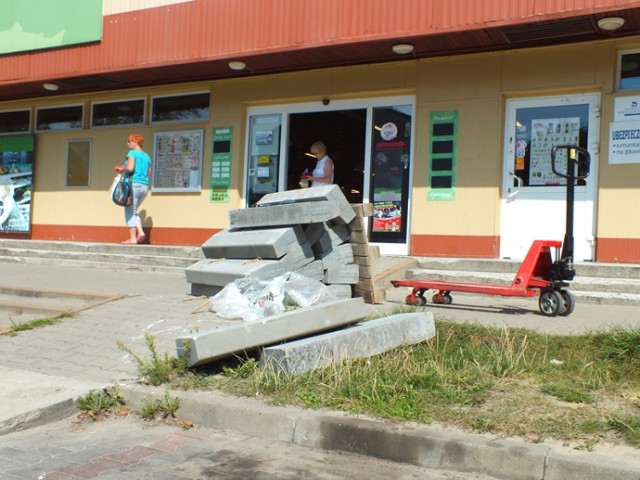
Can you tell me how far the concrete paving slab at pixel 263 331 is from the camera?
15.8 ft

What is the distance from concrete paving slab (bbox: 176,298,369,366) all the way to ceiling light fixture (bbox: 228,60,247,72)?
270 inches

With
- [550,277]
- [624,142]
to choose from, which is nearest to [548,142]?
[624,142]

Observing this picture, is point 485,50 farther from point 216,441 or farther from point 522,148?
point 216,441

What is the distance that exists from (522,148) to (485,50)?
5.05ft

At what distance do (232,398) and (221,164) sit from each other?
27.1 ft

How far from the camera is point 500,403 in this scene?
4207 mm

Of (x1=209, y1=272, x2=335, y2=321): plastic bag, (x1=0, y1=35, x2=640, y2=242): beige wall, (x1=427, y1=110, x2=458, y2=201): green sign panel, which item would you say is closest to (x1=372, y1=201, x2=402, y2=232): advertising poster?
(x1=0, y1=35, x2=640, y2=242): beige wall

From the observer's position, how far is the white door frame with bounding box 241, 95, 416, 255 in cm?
1077

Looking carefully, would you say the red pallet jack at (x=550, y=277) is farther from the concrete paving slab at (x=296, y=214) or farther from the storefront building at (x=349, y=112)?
A: the storefront building at (x=349, y=112)

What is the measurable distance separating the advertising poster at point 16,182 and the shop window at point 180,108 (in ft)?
10.8

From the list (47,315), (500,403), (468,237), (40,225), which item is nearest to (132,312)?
(47,315)

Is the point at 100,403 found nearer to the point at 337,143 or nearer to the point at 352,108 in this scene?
the point at 352,108

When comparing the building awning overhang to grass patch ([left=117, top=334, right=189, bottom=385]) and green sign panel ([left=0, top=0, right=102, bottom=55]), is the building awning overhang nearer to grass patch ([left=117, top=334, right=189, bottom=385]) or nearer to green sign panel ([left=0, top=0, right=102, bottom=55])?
green sign panel ([left=0, top=0, right=102, bottom=55])

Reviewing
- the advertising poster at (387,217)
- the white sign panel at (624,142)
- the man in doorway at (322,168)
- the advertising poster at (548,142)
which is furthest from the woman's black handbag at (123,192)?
the white sign panel at (624,142)
